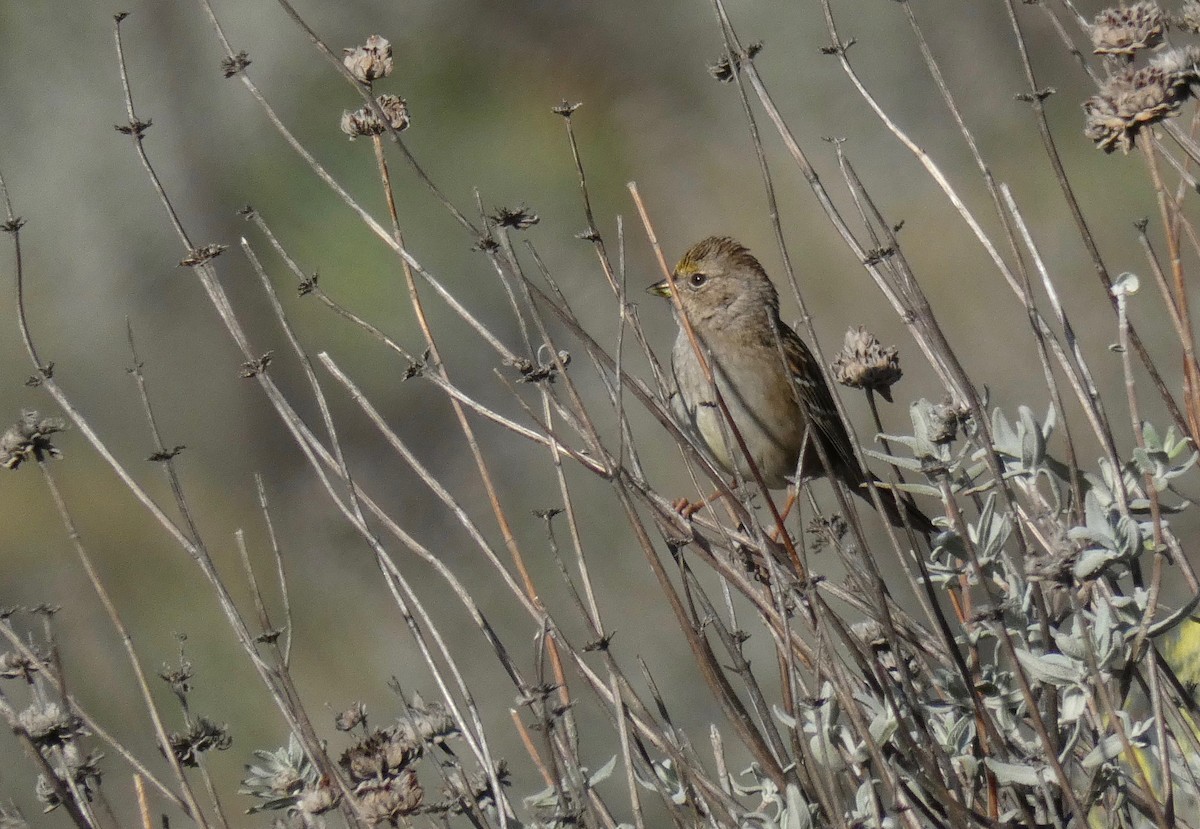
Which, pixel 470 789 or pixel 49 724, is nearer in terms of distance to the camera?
pixel 49 724

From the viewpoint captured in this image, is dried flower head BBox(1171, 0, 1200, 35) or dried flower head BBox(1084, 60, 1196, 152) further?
dried flower head BBox(1171, 0, 1200, 35)

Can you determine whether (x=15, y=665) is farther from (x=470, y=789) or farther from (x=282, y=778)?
(x=470, y=789)

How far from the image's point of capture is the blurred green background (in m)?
8.06

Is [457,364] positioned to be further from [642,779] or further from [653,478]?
[642,779]

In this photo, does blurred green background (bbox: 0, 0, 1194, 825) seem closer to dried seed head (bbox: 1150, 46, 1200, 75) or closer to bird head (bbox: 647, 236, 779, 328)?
bird head (bbox: 647, 236, 779, 328)

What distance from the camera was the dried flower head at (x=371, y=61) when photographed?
279cm

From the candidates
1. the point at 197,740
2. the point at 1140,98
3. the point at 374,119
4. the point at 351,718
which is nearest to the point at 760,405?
the point at 374,119

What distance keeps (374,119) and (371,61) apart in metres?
0.12

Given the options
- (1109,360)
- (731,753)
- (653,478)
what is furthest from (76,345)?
(1109,360)

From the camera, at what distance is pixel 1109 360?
793cm

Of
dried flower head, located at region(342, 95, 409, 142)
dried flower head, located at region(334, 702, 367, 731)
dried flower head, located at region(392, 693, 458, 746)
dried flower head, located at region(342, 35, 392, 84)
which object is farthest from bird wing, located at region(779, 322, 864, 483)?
dried flower head, located at region(334, 702, 367, 731)

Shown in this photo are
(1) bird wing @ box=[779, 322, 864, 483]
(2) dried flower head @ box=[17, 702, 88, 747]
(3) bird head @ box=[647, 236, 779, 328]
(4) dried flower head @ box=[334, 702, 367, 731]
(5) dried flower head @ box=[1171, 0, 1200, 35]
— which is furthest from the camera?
(3) bird head @ box=[647, 236, 779, 328]

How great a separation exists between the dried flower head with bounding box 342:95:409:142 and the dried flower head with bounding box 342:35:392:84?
0.18ft

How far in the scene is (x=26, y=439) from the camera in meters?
2.49
